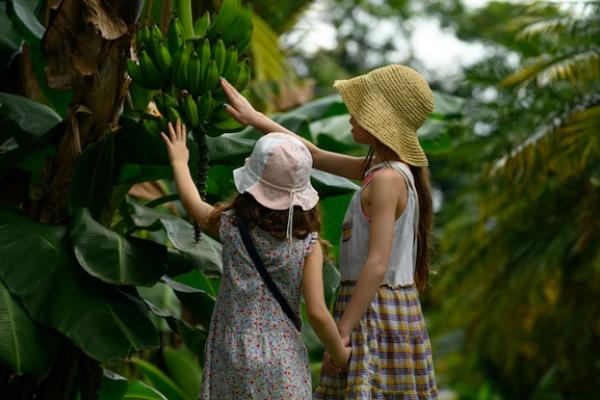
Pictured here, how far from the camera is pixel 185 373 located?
269 inches

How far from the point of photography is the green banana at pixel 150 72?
3.80 meters

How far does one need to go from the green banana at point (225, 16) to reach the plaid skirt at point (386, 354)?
1.16 m

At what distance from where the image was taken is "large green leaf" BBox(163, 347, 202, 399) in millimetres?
6797

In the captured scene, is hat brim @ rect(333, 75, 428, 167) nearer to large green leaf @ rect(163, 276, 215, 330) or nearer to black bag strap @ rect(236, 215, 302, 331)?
black bag strap @ rect(236, 215, 302, 331)

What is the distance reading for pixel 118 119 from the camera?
4.50 meters

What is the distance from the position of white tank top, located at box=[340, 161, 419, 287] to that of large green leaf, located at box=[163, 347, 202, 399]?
11.7ft

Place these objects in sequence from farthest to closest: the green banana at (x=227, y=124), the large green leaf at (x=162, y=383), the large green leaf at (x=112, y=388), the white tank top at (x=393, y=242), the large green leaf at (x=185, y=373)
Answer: the large green leaf at (x=185, y=373), the large green leaf at (x=162, y=383), the large green leaf at (x=112, y=388), the green banana at (x=227, y=124), the white tank top at (x=393, y=242)

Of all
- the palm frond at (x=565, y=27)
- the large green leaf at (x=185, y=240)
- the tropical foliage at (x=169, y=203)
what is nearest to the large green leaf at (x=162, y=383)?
the tropical foliage at (x=169, y=203)

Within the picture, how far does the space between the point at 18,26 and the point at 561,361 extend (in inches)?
307

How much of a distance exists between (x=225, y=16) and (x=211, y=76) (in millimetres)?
379

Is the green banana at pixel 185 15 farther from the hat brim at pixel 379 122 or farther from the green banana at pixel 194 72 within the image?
the hat brim at pixel 379 122

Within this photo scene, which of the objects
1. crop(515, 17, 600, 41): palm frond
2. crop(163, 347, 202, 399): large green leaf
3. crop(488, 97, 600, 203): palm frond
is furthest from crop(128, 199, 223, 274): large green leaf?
crop(515, 17, 600, 41): palm frond

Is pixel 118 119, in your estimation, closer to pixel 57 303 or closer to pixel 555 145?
pixel 57 303

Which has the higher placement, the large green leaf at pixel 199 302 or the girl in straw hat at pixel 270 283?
the large green leaf at pixel 199 302
